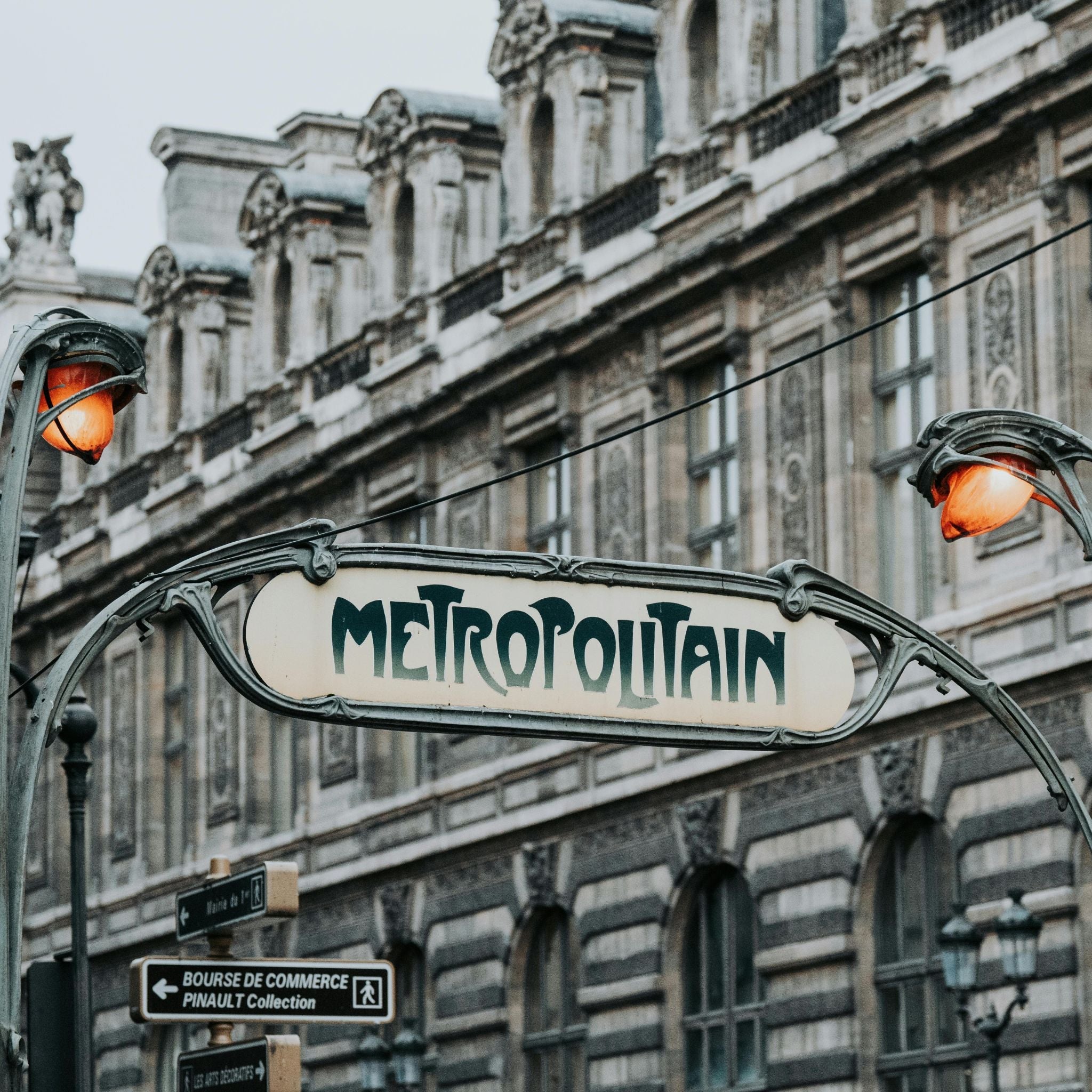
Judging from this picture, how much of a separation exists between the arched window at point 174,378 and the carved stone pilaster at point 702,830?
655 inches

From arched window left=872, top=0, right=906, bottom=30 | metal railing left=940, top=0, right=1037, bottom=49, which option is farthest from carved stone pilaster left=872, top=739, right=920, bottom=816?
arched window left=872, top=0, right=906, bottom=30

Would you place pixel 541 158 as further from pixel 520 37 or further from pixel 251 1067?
pixel 251 1067

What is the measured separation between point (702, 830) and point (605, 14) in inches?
372

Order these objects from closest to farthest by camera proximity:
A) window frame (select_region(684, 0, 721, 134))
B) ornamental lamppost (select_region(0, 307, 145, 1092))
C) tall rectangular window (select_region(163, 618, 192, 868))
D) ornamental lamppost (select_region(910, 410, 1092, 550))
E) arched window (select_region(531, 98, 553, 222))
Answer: ornamental lamppost (select_region(910, 410, 1092, 550))
ornamental lamppost (select_region(0, 307, 145, 1092))
window frame (select_region(684, 0, 721, 134))
arched window (select_region(531, 98, 553, 222))
tall rectangular window (select_region(163, 618, 192, 868))

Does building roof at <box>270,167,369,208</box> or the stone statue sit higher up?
the stone statue

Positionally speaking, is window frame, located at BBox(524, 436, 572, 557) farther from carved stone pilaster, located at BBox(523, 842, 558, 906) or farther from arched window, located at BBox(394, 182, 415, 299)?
arched window, located at BBox(394, 182, 415, 299)

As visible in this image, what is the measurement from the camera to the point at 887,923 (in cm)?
2581

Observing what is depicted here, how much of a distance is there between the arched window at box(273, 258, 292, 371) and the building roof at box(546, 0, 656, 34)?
856 centimetres

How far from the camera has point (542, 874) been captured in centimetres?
3089

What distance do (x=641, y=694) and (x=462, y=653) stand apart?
0.51 meters

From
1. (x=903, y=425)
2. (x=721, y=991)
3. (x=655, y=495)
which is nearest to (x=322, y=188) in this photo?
(x=655, y=495)

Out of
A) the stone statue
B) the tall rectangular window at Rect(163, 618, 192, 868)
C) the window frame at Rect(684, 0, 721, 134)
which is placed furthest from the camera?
the stone statue

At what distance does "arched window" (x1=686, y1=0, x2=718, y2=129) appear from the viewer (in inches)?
1195

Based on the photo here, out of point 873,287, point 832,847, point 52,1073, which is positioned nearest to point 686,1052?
point 832,847
